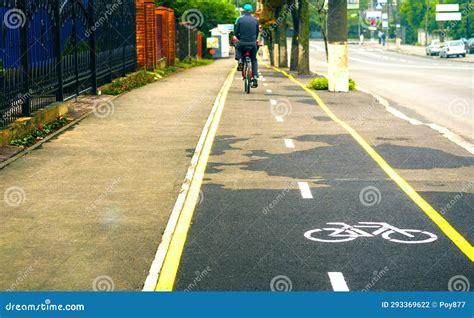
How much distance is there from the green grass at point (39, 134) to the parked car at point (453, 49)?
7020cm

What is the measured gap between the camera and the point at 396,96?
29.1 m

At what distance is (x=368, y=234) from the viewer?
8.80 m

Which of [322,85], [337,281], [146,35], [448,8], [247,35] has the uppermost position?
[448,8]

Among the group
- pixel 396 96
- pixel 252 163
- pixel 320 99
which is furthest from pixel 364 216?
pixel 396 96

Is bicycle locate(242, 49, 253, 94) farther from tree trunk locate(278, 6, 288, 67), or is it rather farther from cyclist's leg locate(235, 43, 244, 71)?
tree trunk locate(278, 6, 288, 67)

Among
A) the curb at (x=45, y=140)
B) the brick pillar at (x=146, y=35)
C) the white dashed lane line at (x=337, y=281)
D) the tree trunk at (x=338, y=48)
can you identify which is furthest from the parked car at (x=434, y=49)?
the white dashed lane line at (x=337, y=281)

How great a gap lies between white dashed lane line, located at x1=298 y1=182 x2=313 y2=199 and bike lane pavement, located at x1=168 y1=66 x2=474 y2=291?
1 cm

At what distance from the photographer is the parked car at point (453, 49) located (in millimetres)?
84188

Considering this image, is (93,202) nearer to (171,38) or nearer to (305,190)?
(305,190)

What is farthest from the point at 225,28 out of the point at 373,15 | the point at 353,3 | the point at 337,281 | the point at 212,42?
the point at 373,15

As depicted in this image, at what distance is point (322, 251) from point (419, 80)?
3241 cm

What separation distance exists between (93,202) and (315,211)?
248 centimetres

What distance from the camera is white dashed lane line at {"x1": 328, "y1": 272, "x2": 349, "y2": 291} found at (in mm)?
6918

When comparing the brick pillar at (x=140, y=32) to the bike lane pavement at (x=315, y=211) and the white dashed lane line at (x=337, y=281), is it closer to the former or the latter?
the bike lane pavement at (x=315, y=211)
